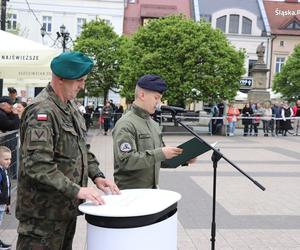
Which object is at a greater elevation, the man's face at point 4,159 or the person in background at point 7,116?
the person in background at point 7,116

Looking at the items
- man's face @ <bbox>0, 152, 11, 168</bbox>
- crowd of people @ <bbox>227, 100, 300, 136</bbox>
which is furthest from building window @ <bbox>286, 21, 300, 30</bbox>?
man's face @ <bbox>0, 152, 11, 168</bbox>

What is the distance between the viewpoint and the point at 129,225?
8.18 feet

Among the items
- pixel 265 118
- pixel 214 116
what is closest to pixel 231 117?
pixel 214 116

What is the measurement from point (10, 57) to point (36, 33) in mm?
39816

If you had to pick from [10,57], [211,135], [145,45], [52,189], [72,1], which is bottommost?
[211,135]

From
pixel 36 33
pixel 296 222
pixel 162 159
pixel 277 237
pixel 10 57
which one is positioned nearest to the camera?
pixel 162 159

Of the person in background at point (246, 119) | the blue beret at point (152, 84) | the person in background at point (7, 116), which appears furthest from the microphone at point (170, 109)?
the person in background at point (246, 119)

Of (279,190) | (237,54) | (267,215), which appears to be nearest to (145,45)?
(237,54)

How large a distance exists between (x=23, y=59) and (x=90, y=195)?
18.4ft

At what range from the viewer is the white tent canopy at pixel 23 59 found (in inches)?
304

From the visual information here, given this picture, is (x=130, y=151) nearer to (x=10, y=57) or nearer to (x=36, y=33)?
(x=10, y=57)

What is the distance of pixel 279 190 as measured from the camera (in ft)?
30.0

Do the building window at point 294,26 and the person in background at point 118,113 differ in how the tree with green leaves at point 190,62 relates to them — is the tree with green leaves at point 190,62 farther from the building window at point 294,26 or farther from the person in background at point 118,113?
the building window at point 294,26

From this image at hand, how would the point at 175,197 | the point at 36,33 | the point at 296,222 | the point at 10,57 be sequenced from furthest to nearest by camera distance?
the point at 36,33
the point at 10,57
the point at 296,222
the point at 175,197
